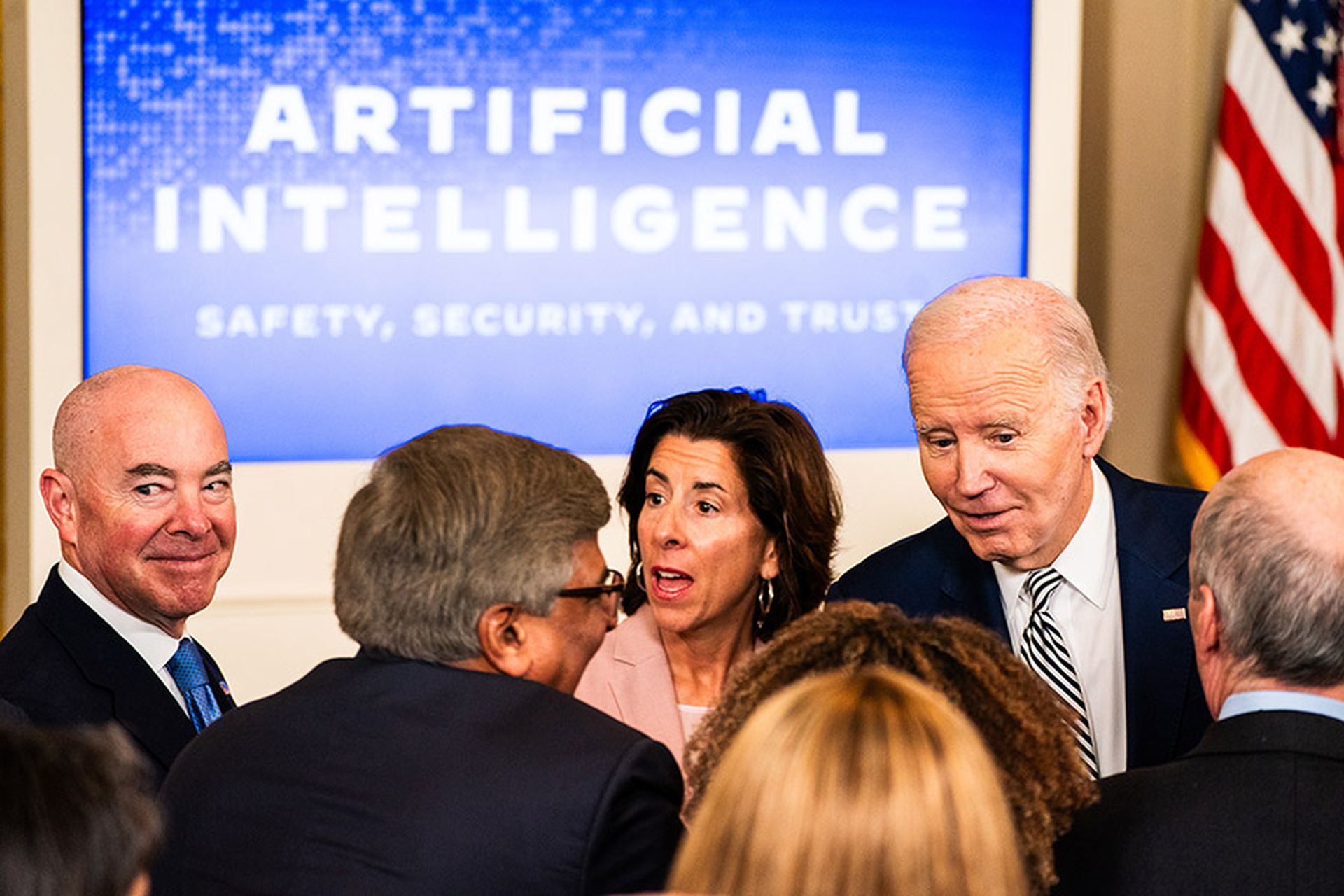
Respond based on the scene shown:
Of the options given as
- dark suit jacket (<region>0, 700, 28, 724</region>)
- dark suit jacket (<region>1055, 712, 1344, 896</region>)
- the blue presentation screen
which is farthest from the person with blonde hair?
the blue presentation screen

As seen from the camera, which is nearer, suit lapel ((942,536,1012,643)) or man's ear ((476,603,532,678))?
man's ear ((476,603,532,678))

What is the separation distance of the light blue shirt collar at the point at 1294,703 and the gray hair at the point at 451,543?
32.9 inches

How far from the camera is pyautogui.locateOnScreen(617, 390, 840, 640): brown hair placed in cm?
327

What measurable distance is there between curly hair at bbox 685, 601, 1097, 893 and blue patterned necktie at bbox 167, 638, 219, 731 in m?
1.15

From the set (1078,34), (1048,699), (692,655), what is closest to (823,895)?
(1048,699)

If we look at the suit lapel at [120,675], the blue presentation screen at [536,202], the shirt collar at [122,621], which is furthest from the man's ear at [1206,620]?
the blue presentation screen at [536,202]

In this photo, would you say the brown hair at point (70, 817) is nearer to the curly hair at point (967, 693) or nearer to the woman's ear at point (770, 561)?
the curly hair at point (967, 693)

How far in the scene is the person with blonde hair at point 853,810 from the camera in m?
1.15

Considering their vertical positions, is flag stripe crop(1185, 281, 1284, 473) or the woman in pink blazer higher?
flag stripe crop(1185, 281, 1284, 473)

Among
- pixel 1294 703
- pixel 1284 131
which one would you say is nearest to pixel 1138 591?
pixel 1294 703

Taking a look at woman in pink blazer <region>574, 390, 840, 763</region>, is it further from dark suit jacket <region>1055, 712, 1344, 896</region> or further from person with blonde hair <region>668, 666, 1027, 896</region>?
Answer: person with blonde hair <region>668, 666, 1027, 896</region>

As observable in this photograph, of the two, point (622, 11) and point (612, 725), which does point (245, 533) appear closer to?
point (622, 11)

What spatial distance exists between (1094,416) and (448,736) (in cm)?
151

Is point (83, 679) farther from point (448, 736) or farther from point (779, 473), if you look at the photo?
point (779, 473)
